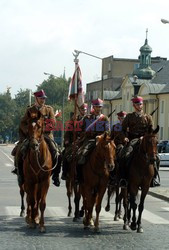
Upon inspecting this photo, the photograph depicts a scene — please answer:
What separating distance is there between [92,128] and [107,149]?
4.33ft

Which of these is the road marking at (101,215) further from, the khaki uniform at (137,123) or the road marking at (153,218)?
the khaki uniform at (137,123)

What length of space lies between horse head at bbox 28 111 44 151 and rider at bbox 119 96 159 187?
2096mm

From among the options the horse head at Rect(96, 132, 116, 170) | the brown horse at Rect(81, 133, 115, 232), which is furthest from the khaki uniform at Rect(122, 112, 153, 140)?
the horse head at Rect(96, 132, 116, 170)

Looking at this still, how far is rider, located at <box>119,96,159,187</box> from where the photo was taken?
1584cm

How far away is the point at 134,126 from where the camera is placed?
1612 cm

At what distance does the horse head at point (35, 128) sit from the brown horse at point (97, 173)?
3.83 feet

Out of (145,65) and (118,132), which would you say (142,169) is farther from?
(145,65)

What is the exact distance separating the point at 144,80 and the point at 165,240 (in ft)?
318

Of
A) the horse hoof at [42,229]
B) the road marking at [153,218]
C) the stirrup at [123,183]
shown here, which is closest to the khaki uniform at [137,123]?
the stirrup at [123,183]

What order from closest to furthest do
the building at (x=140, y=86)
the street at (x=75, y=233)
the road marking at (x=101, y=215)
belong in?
the street at (x=75, y=233), the road marking at (x=101, y=215), the building at (x=140, y=86)

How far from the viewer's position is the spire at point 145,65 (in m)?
112

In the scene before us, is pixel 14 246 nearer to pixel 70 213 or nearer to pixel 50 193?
pixel 70 213

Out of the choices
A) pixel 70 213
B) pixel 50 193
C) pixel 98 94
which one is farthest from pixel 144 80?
pixel 70 213

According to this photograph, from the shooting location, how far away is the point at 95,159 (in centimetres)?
1508
